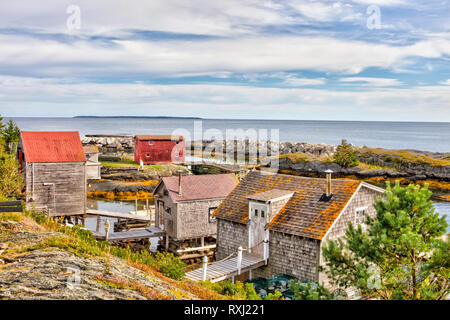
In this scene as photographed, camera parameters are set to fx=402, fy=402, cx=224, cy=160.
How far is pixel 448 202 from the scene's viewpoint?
49938mm

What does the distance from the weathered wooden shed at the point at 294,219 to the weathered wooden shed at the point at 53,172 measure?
1495 centimetres

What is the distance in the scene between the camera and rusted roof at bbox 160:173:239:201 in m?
30.5

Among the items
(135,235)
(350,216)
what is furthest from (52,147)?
(350,216)

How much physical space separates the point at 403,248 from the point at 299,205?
→ 10537 mm

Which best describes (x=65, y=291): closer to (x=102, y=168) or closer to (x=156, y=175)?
(x=156, y=175)

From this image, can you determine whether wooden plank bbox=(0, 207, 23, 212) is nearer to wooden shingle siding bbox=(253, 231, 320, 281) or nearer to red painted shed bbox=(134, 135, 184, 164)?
wooden shingle siding bbox=(253, 231, 320, 281)

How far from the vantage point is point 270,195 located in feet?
74.7

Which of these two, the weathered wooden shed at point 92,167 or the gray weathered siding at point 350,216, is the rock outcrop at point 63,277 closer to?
the gray weathered siding at point 350,216

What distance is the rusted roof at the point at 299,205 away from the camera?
2045 centimetres

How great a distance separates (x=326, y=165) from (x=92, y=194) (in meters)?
40.2

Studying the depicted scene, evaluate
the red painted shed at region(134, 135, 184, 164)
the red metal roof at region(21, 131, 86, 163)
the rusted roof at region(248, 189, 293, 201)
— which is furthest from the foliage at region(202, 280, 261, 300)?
the red painted shed at region(134, 135, 184, 164)

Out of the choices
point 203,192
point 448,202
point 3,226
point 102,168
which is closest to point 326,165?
point 448,202

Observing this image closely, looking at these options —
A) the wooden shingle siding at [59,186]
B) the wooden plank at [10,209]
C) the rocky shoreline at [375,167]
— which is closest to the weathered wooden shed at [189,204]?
the wooden shingle siding at [59,186]

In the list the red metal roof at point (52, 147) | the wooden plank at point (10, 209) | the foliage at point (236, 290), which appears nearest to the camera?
the foliage at point (236, 290)
